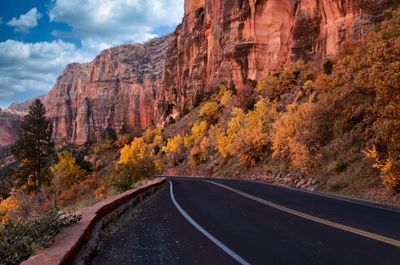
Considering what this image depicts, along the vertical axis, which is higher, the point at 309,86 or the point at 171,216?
the point at 309,86

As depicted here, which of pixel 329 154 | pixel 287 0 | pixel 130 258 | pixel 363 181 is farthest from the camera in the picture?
pixel 287 0

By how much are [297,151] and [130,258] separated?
19943 millimetres

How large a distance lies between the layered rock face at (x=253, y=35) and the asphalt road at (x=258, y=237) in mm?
38657

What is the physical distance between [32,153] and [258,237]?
134ft

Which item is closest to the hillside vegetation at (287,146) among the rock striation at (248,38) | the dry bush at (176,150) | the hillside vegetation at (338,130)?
the hillside vegetation at (338,130)

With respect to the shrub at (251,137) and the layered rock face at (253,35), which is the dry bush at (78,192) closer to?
the shrub at (251,137)

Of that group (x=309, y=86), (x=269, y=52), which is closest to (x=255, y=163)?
(x=309, y=86)

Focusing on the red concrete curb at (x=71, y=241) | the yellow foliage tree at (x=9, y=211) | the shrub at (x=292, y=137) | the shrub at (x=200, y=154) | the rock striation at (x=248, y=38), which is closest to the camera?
the red concrete curb at (x=71, y=241)

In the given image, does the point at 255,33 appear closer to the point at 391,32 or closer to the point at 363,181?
the point at 391,32

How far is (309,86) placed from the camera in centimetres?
4053

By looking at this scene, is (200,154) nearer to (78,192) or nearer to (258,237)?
(78,192)

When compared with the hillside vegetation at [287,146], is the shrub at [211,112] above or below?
above

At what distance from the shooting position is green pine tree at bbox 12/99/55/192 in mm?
43531

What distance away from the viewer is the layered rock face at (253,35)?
4812 cm
